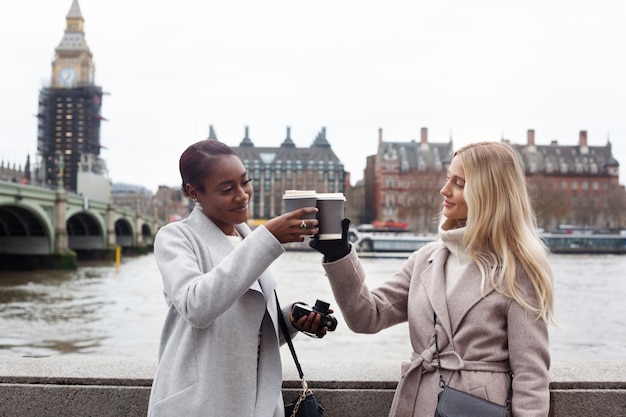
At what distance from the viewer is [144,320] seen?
13641 millimetres

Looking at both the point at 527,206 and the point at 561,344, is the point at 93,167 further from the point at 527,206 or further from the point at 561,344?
the point at 527,206

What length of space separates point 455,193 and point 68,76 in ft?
349

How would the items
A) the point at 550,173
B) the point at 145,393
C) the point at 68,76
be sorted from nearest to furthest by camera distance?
1. the point at 145,393
2. the point at 550,173
3. the point at 68,76

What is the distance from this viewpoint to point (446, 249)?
74.4 inches

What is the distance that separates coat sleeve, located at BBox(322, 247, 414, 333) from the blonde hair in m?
0.31

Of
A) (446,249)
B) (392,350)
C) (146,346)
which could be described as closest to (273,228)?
(446,249)

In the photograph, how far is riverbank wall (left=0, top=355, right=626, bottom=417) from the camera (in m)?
2.03

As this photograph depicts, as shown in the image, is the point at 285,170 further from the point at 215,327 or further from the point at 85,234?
the point at 215,327

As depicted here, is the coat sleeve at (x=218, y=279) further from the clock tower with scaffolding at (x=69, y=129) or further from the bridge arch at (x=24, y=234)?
the clock tower with scaffolding at (x=69, y=129)

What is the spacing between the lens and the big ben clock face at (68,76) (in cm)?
9738

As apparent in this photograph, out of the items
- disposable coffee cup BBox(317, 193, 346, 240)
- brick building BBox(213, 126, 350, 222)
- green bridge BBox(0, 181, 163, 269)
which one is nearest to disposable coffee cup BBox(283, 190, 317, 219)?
disposable coffee cup BBox(317, 193, 346, 240)

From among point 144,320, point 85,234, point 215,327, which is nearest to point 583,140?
point 85,234

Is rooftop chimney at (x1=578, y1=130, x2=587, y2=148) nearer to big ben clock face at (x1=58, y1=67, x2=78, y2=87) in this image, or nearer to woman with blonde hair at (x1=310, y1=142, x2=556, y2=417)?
woman with blonde hair at (x1=310, y1=142, x2=556, y2=417)

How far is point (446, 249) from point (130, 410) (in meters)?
1.19
